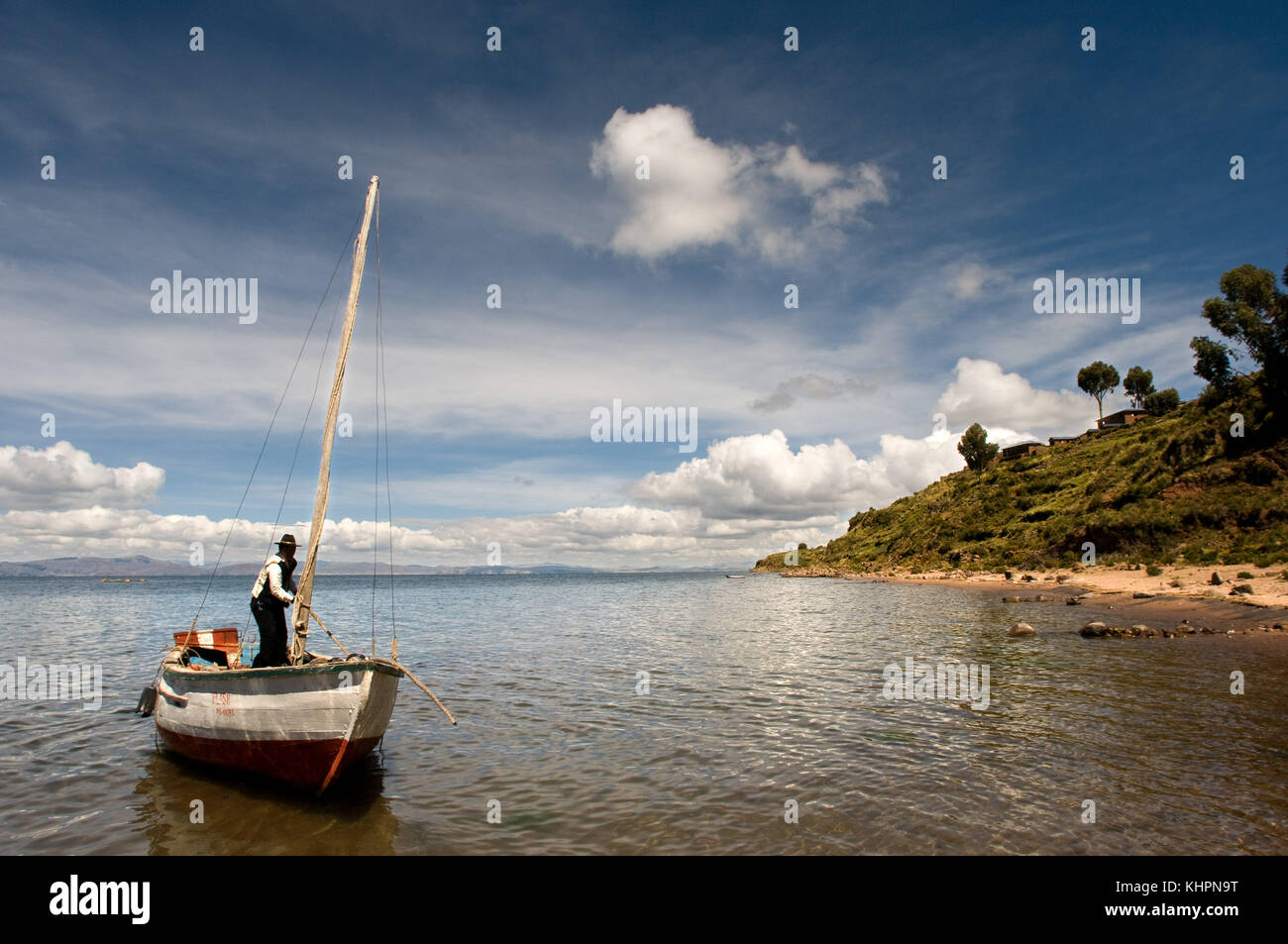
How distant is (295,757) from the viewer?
1234cm

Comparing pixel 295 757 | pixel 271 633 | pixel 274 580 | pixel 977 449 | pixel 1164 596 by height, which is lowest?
pixel 1164 596

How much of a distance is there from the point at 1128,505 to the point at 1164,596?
26.6m

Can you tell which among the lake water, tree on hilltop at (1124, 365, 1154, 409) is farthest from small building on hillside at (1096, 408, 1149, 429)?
the lake water

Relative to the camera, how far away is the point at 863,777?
41.3ft

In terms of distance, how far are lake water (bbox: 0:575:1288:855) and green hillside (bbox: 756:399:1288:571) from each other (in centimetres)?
2829

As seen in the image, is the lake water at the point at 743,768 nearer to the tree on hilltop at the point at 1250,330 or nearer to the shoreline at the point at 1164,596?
the shoreline at the point at 1164,596

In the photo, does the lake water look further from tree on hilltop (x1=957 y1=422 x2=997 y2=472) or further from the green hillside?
tree on hilltop (x1=957 y1=422 x2=997 y2=472)

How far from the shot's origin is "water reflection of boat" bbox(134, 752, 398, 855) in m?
10.4

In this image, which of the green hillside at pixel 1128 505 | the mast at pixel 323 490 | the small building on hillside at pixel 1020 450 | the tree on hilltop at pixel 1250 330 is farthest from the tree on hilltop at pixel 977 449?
the mast at pixel 323 490

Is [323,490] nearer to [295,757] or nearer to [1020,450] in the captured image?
[295,757]

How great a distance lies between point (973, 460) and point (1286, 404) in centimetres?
9453

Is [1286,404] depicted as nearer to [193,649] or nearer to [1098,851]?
[1098,851]

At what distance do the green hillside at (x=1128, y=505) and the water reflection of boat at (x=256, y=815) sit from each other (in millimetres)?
49927

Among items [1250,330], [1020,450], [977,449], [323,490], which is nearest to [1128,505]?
[1250,330]
